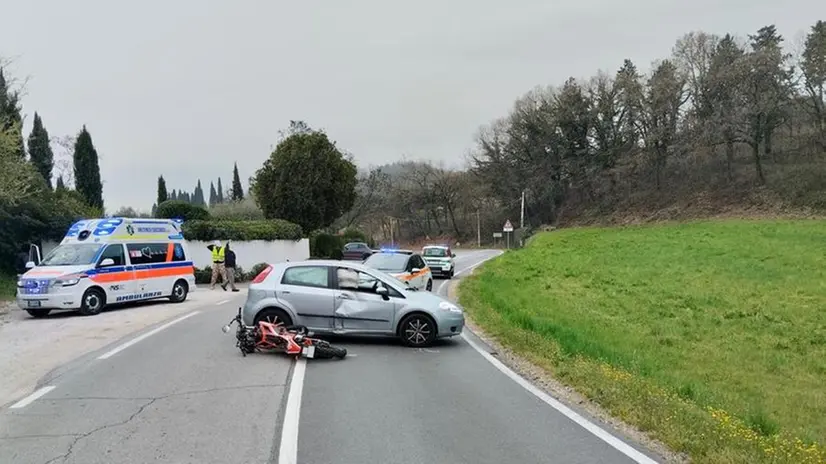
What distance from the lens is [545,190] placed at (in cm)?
8350

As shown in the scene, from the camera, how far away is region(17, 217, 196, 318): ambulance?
680 inches

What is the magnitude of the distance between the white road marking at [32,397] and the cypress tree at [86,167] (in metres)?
50.0

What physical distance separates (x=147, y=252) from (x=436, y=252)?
1595 cm

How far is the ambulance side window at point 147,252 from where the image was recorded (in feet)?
64.7

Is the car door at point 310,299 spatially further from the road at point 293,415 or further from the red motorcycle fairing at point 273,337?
the road at point 293,415

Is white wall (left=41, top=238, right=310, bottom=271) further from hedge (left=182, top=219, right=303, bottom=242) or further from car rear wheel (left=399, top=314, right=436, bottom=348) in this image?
car rear wheel (left=399, top=314, right=436, bottom=348)

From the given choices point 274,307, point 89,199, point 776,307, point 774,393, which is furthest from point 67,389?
point 89,199

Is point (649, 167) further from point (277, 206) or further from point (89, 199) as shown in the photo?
point (89, 199)

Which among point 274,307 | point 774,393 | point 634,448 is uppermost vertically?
point 274,307

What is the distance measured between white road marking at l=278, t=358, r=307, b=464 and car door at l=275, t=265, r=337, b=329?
2.34 m

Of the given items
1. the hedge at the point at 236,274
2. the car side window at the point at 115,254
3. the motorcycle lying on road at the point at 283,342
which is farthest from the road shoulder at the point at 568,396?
the hedge at the point at 236,274

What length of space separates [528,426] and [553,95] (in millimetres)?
79850

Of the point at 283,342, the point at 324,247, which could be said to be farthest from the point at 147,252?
the point at 324,247

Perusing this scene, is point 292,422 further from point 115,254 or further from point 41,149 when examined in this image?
point 41,149
